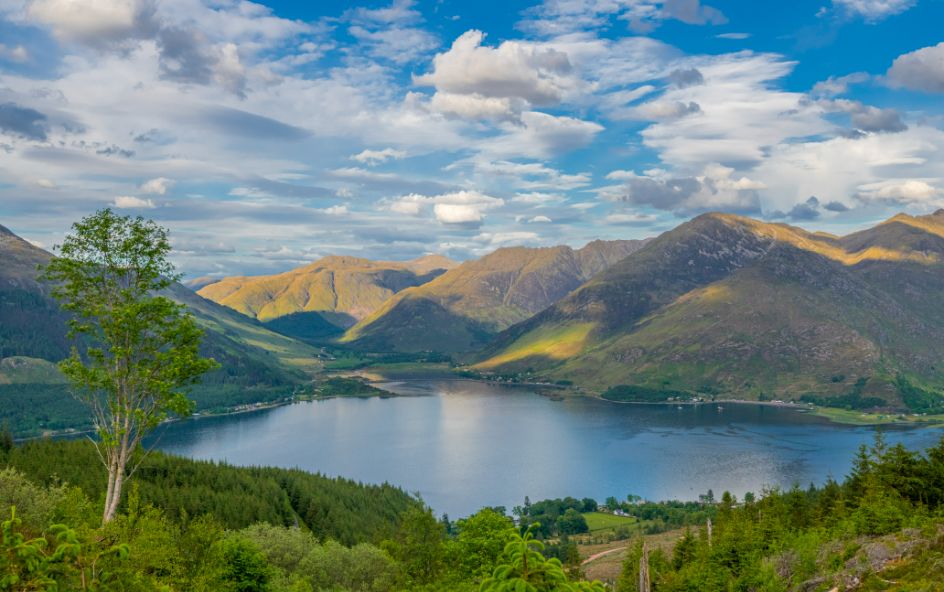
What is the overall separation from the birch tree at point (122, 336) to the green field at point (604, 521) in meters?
166

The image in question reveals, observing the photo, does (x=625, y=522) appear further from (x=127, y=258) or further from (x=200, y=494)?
(x=127, y=258)

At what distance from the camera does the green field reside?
181875 millimetres

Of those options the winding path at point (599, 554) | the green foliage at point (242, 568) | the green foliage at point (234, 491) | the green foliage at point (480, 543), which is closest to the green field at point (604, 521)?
the winding path at point (599, 554)

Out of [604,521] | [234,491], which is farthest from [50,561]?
[604,521]

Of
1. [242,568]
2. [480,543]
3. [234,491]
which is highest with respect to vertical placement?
[480,543]

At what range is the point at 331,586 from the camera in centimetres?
5544

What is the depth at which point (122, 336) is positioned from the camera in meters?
31.6

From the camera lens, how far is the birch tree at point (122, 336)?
30.9m

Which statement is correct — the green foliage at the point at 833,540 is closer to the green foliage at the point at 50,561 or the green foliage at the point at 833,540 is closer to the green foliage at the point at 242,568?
the green foliage at the point at 242,568

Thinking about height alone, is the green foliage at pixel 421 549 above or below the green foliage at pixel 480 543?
below

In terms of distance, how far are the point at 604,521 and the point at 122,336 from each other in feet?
579

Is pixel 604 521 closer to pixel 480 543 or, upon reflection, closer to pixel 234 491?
pixel 234 491

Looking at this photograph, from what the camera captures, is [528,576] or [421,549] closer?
[528,576]

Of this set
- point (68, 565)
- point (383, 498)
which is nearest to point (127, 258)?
point (68, 565)
